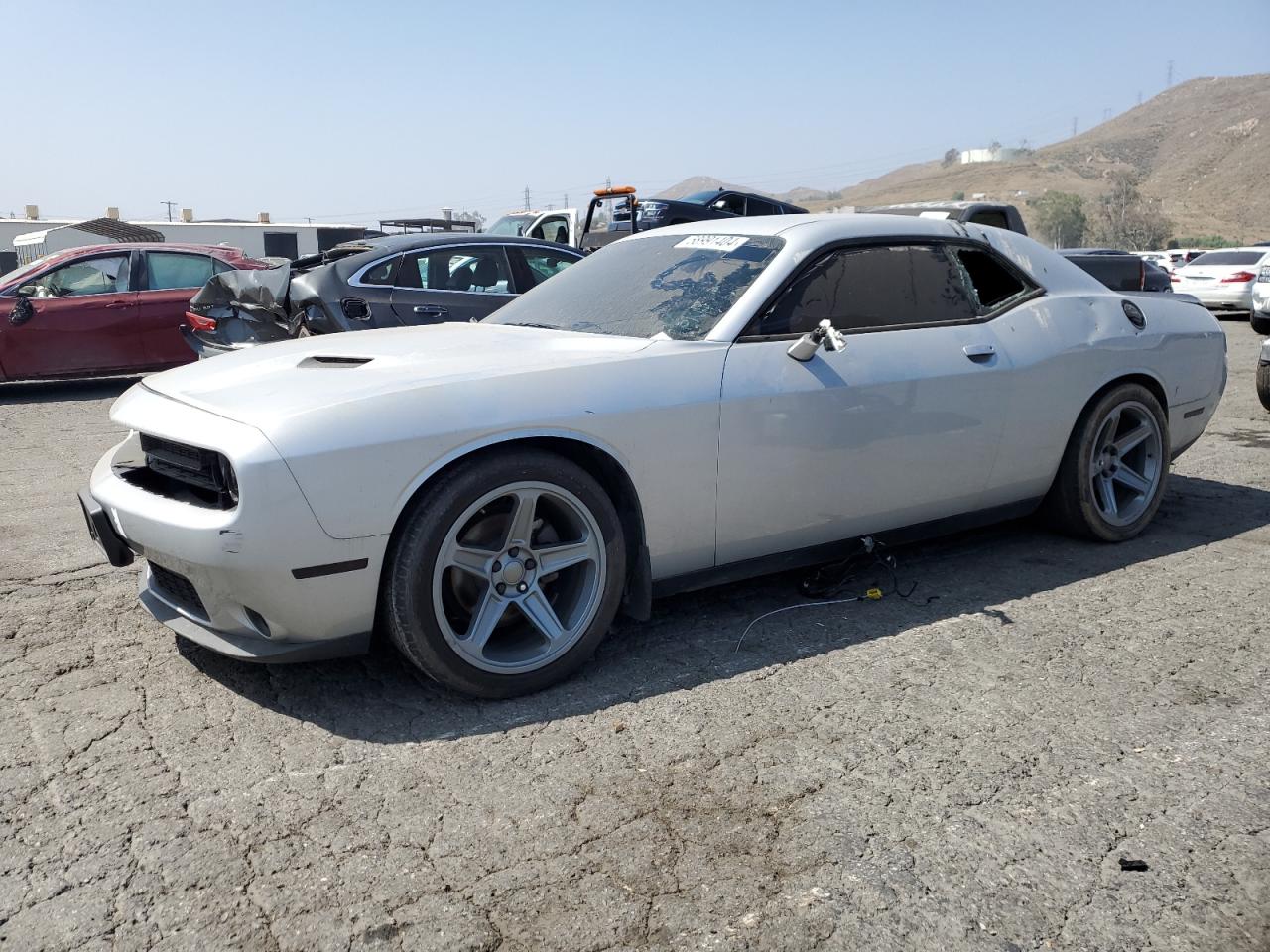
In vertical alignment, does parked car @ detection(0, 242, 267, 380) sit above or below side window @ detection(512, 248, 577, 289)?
below

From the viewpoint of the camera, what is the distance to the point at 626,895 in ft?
7.70

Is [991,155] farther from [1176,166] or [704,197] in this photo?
[704,197]

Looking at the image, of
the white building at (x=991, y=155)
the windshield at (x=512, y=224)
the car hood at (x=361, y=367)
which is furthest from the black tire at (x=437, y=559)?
the white building at (x=991, y=155)

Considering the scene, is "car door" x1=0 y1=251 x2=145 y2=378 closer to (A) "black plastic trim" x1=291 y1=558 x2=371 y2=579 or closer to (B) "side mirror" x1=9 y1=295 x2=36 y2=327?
(B) "side mirror" x1=9 y1=295 x2=36 y2=327

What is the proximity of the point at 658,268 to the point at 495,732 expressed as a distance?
2010 millimetres

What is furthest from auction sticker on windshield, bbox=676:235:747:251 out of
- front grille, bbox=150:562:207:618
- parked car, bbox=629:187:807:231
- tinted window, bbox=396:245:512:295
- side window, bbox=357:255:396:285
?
parked car, bbox=629:187:807:231

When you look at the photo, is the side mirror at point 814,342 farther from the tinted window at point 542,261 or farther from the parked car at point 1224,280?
the parked car at point 1224,280

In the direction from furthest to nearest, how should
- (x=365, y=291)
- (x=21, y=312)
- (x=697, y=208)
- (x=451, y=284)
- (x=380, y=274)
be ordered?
(x=697, y=208)
(x=21, y=312)
(x=451, y=284)
(x=380, y=274)
(x=365, y=291)

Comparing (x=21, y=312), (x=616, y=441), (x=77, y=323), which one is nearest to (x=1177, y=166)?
(x=77, y=323)

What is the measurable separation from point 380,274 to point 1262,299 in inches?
481

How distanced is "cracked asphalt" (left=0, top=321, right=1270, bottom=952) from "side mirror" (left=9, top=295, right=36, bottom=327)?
7241 mm

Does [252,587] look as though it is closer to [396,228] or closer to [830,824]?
[830,824]

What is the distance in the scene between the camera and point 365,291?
7953 millimetres

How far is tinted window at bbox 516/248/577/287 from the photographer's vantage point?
9141 mm
